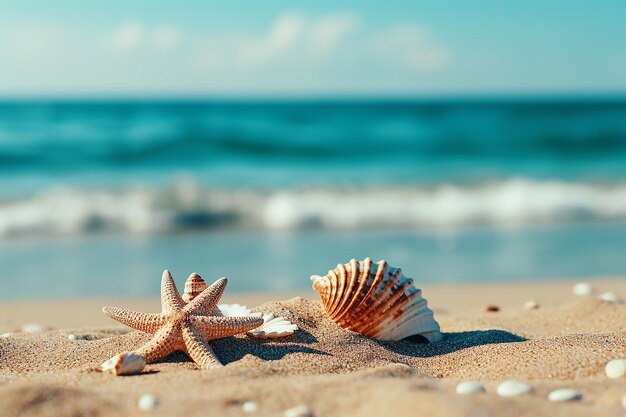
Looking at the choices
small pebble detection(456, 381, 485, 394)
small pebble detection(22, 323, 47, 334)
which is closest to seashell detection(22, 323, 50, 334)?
small pebble detection(22, 323, 47, 334)

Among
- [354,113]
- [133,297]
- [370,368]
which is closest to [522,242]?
[133,297]

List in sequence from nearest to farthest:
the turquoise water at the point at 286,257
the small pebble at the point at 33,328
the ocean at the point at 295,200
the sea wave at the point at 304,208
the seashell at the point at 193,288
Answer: the seashell at the point at 193,288 < the small pebble at the point at 33,328 < the turquoise water at the point at 286,257 < the ocean at the point at 295,200 < the sea wave at the point at 304,208

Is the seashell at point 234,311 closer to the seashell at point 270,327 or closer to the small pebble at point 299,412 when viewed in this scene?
the seashell at point 270,327

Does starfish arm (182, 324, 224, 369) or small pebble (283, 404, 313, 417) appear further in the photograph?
starfish arm (182, 324, 224, 369)

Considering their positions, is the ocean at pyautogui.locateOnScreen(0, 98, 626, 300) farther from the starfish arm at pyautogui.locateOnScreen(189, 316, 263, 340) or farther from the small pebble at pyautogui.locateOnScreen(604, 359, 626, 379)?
the small pebble at pyautogui.locateOnScreen(604, 359, 626, 379)

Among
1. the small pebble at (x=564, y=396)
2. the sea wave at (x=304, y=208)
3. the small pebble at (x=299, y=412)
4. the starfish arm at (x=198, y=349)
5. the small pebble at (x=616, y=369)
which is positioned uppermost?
the sea wave at (x=304, y=208)

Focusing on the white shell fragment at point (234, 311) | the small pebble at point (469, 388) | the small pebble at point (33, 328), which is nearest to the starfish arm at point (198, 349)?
the white shell fragment at point (234, 311)

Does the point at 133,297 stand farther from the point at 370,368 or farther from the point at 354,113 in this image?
the point at 354,113
